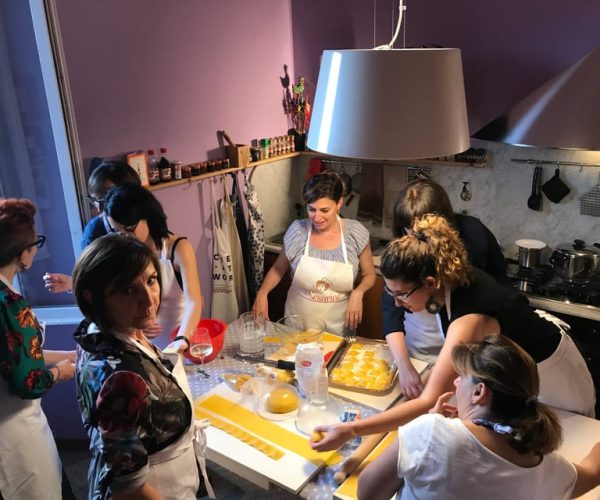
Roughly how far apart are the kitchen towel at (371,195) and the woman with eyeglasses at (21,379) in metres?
2.25

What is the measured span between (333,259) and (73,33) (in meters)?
1.59

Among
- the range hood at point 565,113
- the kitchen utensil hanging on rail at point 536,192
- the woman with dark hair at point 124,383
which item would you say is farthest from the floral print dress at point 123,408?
the kitchen utensil hanging on rail at point 536,192

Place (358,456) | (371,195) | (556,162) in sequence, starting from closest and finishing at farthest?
1. (358,456)
2. (556,162)
3. (371,195)

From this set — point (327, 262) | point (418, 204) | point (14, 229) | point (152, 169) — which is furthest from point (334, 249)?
point (14, 229)

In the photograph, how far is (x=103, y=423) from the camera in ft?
3.65

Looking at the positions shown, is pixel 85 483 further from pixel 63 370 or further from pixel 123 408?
pixel 123 408

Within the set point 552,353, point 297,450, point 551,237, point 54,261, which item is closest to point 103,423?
point 297,450

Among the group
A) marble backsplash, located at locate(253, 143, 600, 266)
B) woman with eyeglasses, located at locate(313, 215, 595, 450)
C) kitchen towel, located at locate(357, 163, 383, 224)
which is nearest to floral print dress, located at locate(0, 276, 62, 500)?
woman with eyeglasses, located at locate(313, 215, 595, 450)

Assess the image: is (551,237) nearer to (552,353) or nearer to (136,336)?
(552,353)

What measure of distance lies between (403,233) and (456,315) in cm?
59

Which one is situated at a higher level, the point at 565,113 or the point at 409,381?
the point at 565,113

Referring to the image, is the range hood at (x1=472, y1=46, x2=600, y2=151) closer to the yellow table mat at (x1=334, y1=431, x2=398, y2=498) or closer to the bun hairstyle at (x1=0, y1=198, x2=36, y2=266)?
the yellow table mat at (x1=334, y1=431, x2=398, y2=498)

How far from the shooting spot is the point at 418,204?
7.07ft

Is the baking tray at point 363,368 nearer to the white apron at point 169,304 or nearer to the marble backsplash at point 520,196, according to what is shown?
the white apron at point 169,304
